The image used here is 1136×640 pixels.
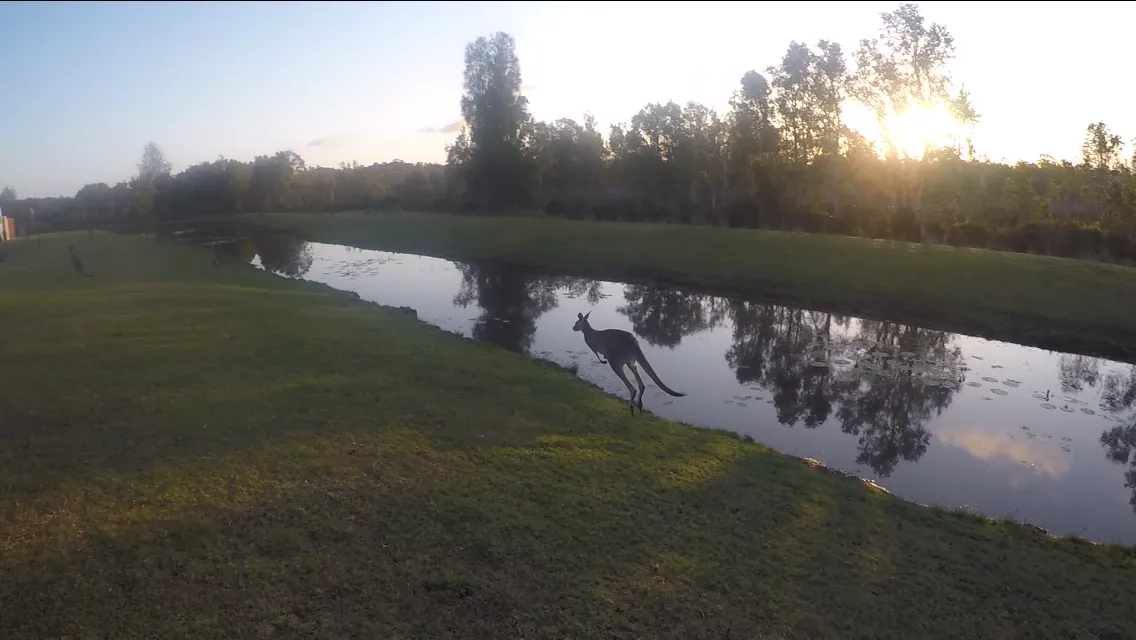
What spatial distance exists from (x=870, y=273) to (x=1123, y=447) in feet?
57.3

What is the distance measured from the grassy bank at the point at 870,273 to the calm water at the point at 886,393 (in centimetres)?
188

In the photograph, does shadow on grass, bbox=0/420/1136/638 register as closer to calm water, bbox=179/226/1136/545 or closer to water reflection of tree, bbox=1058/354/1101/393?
calm water, bbox=179/226/1136/545

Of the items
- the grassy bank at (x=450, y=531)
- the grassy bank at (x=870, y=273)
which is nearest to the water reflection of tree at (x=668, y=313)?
the grassy bank at (x=870, y=273)

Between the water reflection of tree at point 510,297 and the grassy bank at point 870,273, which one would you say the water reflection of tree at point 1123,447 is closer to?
the grassy bank at point 870,273

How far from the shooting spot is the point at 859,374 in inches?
739

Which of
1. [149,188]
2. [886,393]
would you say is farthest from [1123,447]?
[149,188]

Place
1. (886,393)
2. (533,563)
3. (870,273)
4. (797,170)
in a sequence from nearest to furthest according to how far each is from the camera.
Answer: (533,563) < (886,393) < (870,273) < (797,170)

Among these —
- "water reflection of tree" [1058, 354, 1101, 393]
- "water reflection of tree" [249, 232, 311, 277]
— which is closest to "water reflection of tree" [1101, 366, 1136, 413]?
"water reflection of tree" [1058, 354, 1101, 393]

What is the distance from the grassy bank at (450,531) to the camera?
6797 mm

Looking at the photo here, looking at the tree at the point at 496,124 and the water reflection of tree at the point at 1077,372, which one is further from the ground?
the tree at the point at 496,124

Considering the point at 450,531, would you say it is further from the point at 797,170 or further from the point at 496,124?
the point at 496,124

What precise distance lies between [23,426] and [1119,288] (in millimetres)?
32149

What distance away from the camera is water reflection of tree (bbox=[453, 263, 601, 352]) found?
23203mm

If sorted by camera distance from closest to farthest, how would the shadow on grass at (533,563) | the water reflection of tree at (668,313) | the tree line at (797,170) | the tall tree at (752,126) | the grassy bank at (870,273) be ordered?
the shadow on grass at (533,563) < the grassy bank at (870,273) < the water reflection of tree at (668,313) < the tree line at (797,170) < the tall tree at (752,126)
